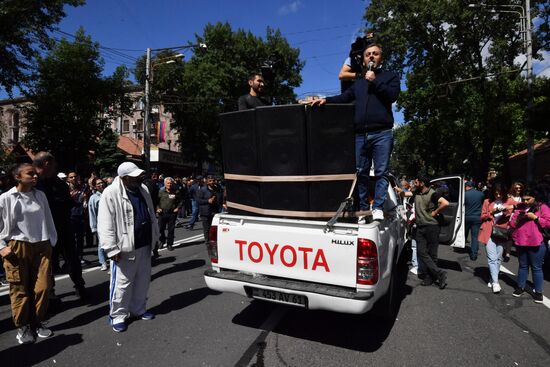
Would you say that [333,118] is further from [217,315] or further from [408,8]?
[408,8]

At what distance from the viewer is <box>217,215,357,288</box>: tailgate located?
3.18 metres

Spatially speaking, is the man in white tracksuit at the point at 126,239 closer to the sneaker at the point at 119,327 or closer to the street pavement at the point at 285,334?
the sneaker at the point at 119,327

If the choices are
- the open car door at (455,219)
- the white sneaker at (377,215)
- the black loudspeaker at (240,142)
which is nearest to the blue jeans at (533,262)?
the open car door at (455,219)

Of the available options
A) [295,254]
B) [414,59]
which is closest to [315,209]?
[295,254]

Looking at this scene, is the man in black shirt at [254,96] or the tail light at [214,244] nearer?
the tail light at [214,244]

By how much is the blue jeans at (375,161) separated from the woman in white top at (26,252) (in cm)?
347

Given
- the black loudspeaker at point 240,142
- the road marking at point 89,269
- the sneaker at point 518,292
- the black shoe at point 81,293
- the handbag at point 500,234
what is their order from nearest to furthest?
the black loudspeaker at point 240,142 → the black shoe at point 81,293 → the sneaker at point 518,292 → the handbag at point 500,234 → the road marking at point 89,269

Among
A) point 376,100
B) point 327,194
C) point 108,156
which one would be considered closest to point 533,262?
point 376,100

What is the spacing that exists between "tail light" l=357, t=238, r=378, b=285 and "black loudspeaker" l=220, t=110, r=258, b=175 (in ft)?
4.43

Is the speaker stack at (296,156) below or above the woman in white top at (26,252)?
above

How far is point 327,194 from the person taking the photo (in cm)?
353

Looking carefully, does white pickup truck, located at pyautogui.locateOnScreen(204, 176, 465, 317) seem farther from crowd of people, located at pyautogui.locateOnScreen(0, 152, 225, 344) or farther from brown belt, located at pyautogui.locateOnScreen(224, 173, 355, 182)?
crowd of people, located at pyautogui.locateOnScreen(0, 152, 225, 344)

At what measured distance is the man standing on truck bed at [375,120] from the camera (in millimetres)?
3768

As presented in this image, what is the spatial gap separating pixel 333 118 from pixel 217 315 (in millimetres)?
2761
